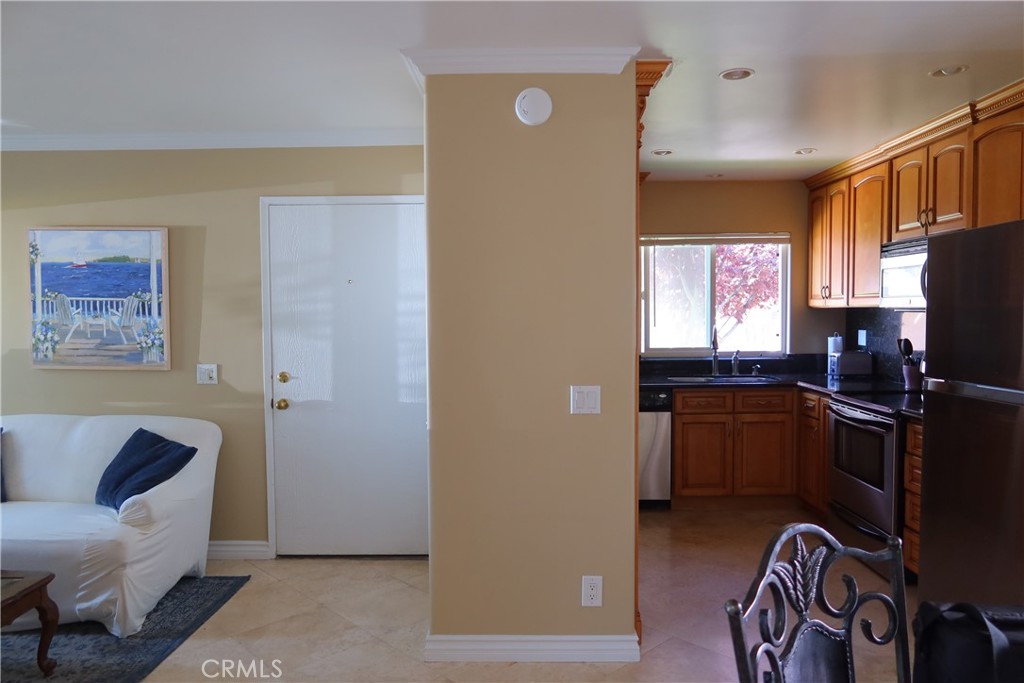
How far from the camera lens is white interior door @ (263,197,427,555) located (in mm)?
3752

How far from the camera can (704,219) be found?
5.16 m

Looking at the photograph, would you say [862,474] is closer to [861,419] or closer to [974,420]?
[861,419]

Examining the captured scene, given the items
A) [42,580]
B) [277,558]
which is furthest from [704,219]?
[42,580]

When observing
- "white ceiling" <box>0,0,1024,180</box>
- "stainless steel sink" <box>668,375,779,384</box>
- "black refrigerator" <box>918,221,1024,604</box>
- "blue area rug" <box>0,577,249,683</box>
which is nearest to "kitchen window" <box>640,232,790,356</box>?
"stainless steel sink" <box>668,375,779,384</box>

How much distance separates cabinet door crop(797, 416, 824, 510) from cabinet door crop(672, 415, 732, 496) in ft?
1.54

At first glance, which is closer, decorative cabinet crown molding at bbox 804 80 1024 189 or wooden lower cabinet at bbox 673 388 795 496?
decorative cabinet crown molding at bbox 804 80 1024 189

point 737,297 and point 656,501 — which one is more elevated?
point 737,297

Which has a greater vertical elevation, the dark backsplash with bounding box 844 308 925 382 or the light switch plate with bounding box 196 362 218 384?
the dark backsplash with bounding box 844 308 925 382

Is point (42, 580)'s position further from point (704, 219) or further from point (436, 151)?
point (704, 219)

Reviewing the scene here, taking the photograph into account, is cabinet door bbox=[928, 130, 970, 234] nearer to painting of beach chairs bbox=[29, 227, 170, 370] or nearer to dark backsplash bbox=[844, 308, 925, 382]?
dark backsplash bbox=[844, 308, 925, 382]

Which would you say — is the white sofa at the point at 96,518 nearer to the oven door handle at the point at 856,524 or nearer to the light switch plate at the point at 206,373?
the light switch plate at the point at 206,373

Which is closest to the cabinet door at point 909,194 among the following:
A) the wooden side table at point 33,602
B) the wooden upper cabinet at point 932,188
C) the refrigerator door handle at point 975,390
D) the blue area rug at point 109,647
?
the wooden upper cabinet at point 932,188

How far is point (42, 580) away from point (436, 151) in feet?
7.16

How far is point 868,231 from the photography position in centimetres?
420
